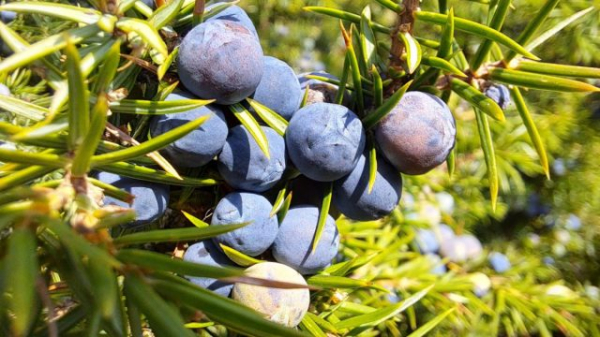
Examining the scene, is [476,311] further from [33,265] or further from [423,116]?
[33,265]

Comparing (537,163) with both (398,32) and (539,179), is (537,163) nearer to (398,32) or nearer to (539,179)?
(539,179)

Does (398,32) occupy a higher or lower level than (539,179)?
higher

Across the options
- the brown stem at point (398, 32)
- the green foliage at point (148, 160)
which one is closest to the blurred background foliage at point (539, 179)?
the green foliage at point (148, 160)

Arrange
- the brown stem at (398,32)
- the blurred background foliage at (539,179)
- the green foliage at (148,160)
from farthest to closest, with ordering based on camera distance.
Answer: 1. the blurred background foliage at (539,179)
2. the brown stem at (398,32)
3. the green foliage at (148,160)

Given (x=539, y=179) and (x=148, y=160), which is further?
(x=539, y=179)

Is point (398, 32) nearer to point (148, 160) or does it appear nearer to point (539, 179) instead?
point (148, 160)

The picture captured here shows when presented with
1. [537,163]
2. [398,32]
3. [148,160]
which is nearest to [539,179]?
[537,163]

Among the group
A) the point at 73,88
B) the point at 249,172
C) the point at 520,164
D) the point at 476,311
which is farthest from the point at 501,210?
the point at 73,88

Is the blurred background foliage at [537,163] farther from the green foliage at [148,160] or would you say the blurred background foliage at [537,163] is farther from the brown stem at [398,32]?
the brown stem at [398,32]

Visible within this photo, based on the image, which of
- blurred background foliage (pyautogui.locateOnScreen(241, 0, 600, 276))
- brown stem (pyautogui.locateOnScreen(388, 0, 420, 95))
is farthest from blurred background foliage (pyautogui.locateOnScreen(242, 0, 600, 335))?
brown stem (pyautogui.locateOnScreen(388, 0, 420, 95))
